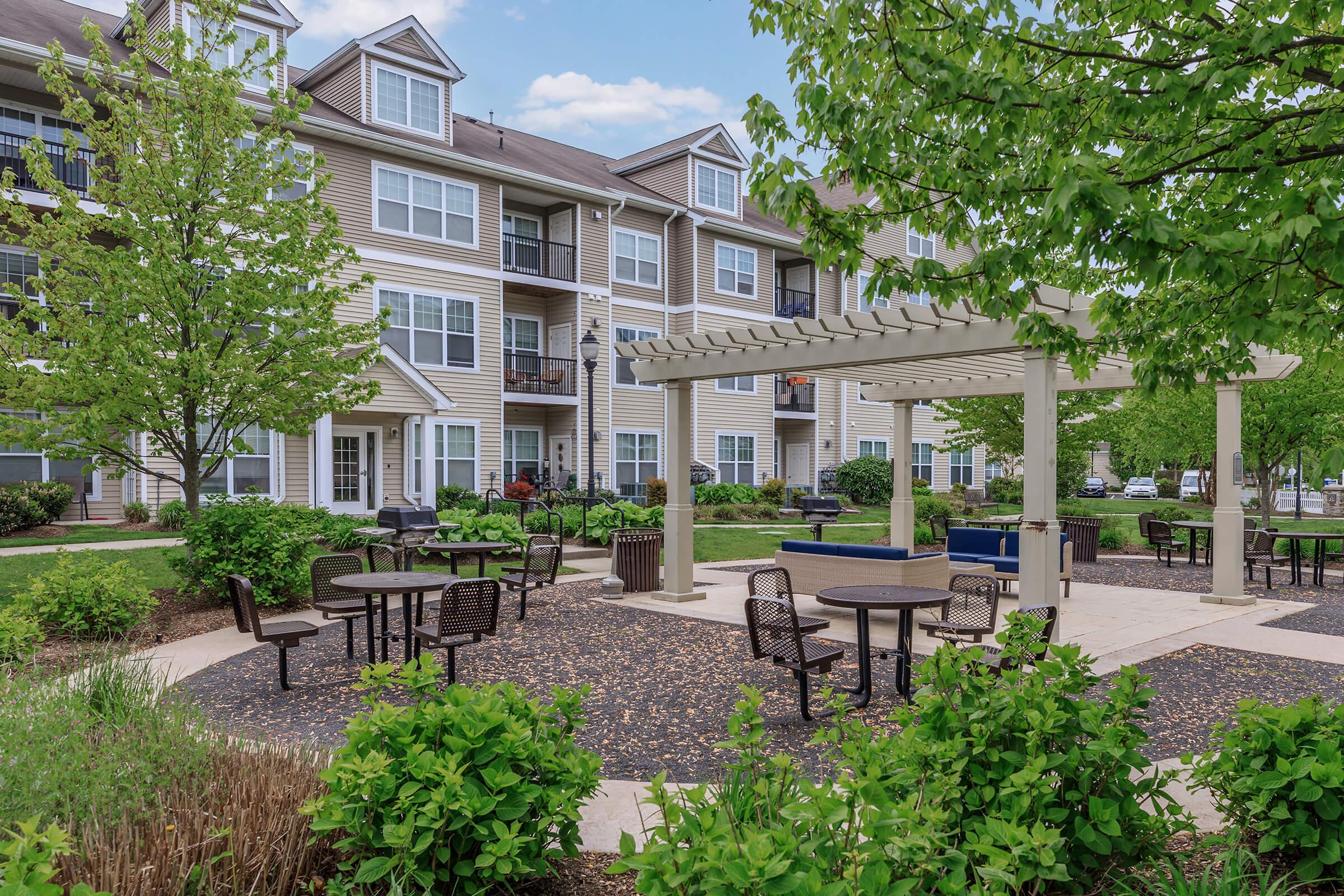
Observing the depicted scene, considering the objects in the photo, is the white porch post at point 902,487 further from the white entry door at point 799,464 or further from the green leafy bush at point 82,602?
the white entry door at point 799,464

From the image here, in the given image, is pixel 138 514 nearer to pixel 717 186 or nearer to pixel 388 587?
pixel 388 587

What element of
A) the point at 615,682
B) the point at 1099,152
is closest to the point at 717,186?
the point at 615,682

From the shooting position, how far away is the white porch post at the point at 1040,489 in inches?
321

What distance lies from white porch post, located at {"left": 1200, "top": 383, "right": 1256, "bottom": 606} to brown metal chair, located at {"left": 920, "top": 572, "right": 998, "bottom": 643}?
18.2 feet

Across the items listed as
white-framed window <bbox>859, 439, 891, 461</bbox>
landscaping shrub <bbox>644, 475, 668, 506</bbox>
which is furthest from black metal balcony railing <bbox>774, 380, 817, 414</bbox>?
landscaping shrub <bbox>644, 475, 668, 506</bbox>

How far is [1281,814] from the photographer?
114 inches

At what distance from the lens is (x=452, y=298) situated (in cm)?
2177

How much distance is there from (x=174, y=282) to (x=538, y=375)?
14.8 m

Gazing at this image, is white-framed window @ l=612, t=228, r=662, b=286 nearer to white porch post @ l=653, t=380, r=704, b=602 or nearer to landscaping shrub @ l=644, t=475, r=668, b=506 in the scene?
landscaping shrub @ l=644, t=475, r=668, b=506

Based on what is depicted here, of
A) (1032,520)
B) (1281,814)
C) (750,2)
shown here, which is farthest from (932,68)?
(1032,520)

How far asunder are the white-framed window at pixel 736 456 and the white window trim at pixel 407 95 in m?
12.6

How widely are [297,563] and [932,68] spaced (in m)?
9.15

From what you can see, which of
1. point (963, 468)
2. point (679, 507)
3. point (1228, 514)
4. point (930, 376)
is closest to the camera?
point (679, 507)

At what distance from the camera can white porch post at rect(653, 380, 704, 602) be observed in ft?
36.9
